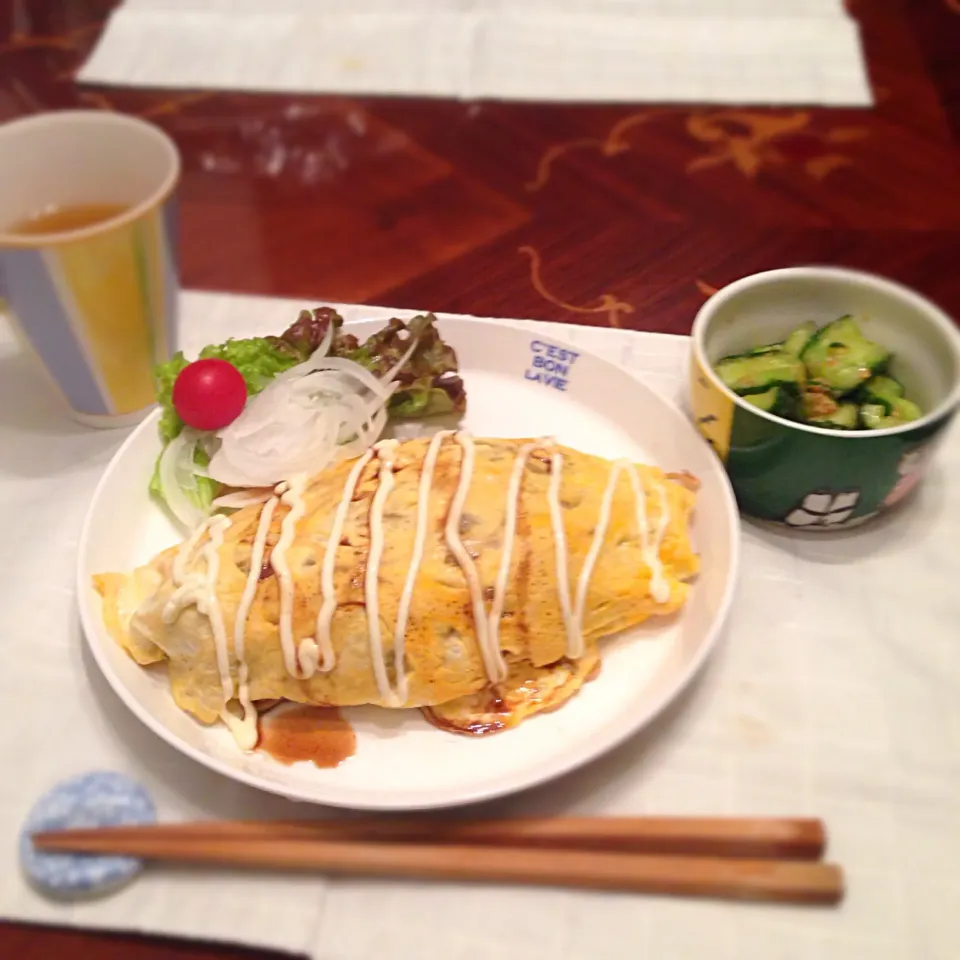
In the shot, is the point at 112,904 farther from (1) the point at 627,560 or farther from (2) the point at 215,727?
(1) the point at 627,560

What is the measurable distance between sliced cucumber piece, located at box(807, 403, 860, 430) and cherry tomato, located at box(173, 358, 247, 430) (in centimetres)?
80

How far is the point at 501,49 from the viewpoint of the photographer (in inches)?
A: 86.6

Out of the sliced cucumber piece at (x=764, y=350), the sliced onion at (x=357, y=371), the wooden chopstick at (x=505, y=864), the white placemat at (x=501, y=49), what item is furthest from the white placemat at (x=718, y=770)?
the white placemat at (x=501, y=49)

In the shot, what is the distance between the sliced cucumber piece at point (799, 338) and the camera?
1231 mm

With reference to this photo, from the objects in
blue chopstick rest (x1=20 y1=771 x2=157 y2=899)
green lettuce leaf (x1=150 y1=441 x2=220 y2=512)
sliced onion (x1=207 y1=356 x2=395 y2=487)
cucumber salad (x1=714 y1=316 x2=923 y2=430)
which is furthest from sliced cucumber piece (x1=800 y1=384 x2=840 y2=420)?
blue chopstick rest (x1=20 y1=771 x2=157 y2=899)

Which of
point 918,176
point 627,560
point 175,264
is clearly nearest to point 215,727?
point 627,560

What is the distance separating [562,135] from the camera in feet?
6.43

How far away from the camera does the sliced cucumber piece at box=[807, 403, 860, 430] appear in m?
1.15

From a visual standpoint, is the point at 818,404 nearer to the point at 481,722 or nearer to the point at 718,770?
the point at 718,770

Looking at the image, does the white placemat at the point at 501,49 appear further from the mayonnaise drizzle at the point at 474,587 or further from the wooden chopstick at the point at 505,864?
the wooden chopstick at the point at 505,864

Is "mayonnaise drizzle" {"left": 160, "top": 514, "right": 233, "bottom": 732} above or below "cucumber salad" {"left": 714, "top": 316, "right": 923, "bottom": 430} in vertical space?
below

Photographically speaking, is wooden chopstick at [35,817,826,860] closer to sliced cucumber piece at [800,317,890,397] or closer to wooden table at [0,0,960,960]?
sliced cucumber piece at [800,317,890,397]

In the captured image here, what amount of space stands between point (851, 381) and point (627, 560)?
0.39 metres

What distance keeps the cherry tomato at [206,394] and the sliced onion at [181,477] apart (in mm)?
29
